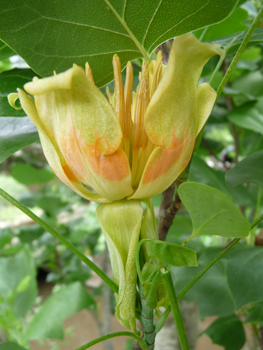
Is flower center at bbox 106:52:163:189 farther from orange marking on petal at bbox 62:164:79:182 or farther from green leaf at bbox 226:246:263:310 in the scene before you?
green leaf at bbox 226:246:263:310

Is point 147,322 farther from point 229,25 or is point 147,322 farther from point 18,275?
point 18,275

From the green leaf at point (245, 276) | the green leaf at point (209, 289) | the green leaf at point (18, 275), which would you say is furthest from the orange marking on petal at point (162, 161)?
the green leaf at point (18, 275)

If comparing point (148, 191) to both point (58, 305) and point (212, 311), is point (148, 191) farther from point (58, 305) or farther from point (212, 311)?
point (58, 305)

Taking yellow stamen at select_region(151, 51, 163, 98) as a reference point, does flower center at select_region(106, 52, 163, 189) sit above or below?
below

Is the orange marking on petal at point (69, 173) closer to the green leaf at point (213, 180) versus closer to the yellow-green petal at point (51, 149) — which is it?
the yellow-green petal at point (51, 149)

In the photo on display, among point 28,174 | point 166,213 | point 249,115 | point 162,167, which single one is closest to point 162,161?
point 162,167

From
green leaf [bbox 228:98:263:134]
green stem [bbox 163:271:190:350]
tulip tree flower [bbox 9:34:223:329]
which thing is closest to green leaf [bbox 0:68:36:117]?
tulip tree flower [bbox 9:34:223:329]

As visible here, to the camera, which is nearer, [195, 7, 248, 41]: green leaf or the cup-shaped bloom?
the cup-shaped bloom

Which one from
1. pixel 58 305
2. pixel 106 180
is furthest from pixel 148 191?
pixel 58 305
